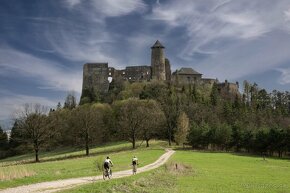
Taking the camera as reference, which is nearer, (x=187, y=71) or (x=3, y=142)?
(x=3, y=142)

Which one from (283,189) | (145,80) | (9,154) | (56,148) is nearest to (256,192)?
(283,189)

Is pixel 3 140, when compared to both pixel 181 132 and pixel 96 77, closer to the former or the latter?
pixel 96 77

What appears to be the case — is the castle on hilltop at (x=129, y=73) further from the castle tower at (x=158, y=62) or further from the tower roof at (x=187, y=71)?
the tower roof at (x=187, y=71)

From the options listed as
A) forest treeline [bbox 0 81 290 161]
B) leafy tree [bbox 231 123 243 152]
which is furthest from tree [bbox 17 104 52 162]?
leafy tree [bbox 231 123 243 152]

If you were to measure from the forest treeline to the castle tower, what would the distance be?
8.91 metres

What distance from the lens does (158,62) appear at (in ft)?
511

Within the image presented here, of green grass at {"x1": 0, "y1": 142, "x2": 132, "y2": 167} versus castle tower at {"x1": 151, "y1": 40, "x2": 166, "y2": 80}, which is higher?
castle tower at {"x1": 151, "y1": 40, "x2": 166, "y2": 80}

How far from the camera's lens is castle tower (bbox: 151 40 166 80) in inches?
6097

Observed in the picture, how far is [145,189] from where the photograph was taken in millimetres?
28516

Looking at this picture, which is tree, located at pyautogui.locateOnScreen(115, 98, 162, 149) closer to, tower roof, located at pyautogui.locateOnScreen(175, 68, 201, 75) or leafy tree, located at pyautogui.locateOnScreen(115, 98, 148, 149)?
leafy tree, located at pyautogui.locateOnScreen(115, 98, 148, 149)

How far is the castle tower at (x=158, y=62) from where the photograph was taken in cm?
15488

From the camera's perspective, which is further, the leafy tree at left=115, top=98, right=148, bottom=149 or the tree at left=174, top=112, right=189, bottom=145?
the tree at left=174, top=112, right=189, bottom=145

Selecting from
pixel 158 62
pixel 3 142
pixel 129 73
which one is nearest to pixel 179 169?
pixel 3 142

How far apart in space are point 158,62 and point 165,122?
54.7 meters
